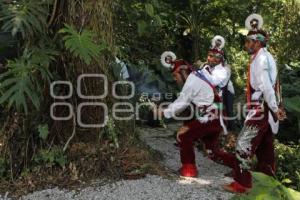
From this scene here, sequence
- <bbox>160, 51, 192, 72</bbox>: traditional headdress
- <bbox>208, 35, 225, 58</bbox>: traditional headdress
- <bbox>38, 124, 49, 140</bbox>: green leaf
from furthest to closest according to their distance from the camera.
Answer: <bbox>160, 51, 192, 72</bbox>: traditional headdress < <bbox>208, 35, 225, 58</bbox>: traditional headdress < <bbox>38, 124, 49, 140</bbox>: green leaf

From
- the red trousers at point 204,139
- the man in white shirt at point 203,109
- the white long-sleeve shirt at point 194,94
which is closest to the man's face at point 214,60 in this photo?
the man in white shirt at point 203,109

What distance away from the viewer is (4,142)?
5.26m

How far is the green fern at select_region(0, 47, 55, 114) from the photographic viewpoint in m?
4.73

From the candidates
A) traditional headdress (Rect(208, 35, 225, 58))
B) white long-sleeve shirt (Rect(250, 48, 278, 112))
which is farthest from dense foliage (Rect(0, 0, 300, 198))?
traditional headdress (Rect(208, 35, 225, 58))

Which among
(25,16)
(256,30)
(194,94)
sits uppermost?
(25,16)

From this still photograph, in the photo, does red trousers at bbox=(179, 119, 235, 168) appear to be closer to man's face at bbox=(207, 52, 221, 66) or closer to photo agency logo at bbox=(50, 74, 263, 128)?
photo agency logo at bbox=(50, 74, 263, 128)

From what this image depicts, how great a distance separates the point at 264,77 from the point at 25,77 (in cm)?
205

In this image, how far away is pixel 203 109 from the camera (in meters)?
5.26

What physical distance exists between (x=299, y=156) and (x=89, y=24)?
2548 mm

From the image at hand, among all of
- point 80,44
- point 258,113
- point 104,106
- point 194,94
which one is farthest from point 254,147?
point 80,44

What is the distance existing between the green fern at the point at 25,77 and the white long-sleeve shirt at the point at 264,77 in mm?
1813

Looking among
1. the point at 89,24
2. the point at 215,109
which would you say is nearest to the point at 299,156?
the point at 215,109

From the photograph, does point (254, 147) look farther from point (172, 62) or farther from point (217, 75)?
point (172, 62)

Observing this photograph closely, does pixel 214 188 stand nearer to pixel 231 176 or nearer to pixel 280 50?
pixel 231 176
